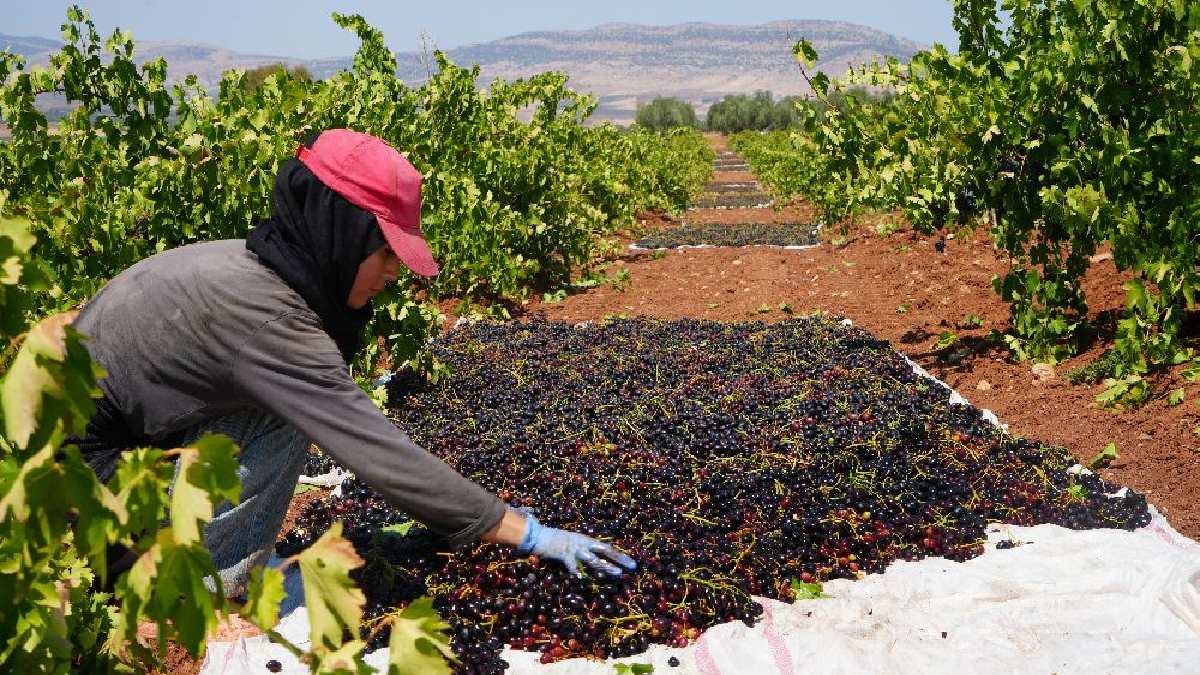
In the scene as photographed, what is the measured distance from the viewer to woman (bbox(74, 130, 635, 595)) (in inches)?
106

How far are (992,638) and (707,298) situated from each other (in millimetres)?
7298

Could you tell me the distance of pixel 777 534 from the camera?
385 cm

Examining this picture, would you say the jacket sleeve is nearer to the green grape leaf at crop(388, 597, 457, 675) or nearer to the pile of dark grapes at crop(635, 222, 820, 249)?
the green grape leaf at crop(388, 597, 457, 675)

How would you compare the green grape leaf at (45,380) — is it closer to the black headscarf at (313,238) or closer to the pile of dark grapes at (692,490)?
the black headscarf at (313,238)

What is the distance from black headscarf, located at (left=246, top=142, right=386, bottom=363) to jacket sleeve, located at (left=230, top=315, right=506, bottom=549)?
140 millimetres

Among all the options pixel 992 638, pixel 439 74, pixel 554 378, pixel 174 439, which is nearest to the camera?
pixel 174 439

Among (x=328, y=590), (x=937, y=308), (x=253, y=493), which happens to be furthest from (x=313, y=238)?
(x=937, y=308)

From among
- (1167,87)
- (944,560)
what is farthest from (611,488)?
(1167,87)

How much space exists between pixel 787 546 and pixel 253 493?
2019 mm

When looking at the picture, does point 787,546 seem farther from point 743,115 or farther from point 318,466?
point 743,115

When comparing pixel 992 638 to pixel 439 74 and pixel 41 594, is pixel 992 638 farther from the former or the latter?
pixel 439 74

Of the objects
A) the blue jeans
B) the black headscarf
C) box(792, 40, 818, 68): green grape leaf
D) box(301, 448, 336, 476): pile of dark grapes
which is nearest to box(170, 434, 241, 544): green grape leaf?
the black headscarf

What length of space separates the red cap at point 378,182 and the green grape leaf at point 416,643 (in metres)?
1.36

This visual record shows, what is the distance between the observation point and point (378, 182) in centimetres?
270
